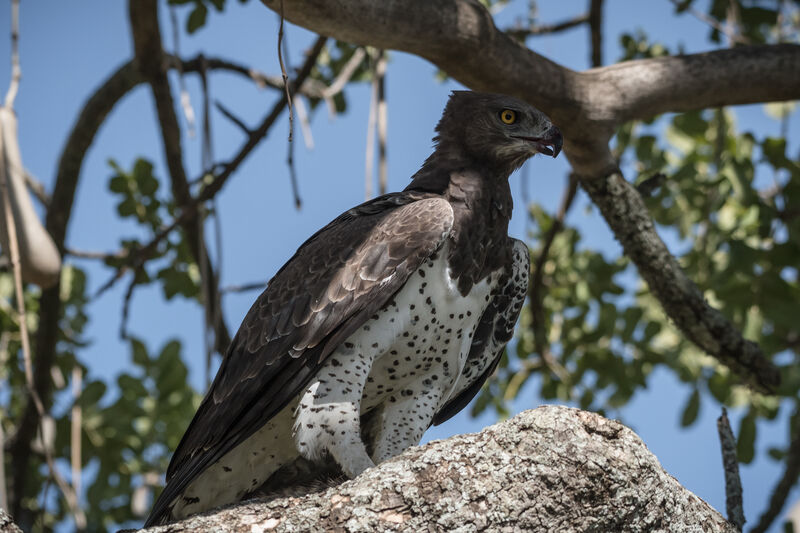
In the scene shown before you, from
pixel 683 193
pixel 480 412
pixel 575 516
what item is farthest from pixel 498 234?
pixel 480 412

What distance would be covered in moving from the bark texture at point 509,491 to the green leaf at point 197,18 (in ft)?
13.6

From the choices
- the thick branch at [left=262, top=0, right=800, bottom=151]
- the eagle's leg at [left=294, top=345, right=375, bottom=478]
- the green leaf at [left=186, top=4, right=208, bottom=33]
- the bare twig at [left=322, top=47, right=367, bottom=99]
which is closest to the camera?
the eagle's leg at [left=294, top=345, right=375, bottom=478]

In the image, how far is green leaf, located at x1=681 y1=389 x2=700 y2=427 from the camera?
714cm

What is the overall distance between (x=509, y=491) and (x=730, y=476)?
135cm

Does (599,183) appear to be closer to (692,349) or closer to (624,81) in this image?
(624,81)

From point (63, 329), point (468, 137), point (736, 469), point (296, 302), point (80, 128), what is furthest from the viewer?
point (63, 329)

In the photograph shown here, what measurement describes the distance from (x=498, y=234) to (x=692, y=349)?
12.7ft

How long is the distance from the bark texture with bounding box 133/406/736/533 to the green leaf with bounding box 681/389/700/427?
4.03 metres

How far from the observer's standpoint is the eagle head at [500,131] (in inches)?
188

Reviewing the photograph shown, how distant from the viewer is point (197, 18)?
6.49m

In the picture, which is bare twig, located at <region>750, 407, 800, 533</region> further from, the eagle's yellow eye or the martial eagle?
the eagle's yellow eye

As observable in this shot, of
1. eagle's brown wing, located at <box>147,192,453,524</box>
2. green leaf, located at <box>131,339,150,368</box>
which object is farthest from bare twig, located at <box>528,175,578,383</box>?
green leaf, located at <box>131,339,150,368</box>

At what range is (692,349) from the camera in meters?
7.90

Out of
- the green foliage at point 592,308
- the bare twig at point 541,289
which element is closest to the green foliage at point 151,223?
the green foliage at point 592,308
